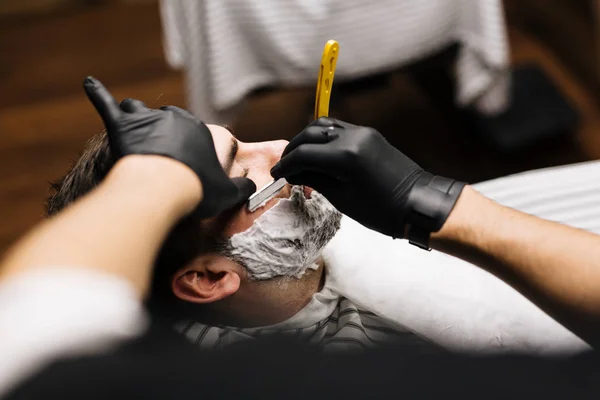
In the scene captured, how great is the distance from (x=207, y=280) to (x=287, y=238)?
16 cm

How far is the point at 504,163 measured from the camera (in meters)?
2.48

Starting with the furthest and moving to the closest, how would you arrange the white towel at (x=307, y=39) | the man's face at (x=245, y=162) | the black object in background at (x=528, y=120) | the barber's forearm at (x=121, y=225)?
the black object in background at (x=528, y=120)
the white towel at (x=307, y=39)
the man's face at (x=245, y=162)
the barber's forearm at (x=121, y=225)

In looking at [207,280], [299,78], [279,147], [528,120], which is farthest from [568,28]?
[207,280]

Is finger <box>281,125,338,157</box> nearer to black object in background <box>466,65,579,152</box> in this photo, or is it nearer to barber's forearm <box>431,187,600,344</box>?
barber's forearm <box>431,187,600,344</box>

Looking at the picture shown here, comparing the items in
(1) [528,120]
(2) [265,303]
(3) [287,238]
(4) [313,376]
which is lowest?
(1) [528,120]

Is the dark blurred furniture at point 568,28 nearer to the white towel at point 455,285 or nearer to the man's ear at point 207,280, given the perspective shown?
the white towel at point 455,285

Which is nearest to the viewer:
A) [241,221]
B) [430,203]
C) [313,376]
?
[313,376]

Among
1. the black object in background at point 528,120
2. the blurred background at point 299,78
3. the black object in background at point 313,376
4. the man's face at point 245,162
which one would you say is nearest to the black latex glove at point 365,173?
the man's face at point 245,162

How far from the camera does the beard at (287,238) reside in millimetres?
1170

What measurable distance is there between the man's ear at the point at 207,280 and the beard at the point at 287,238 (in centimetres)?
2

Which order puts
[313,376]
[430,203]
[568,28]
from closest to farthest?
[313,376], [430,203], [568,28]

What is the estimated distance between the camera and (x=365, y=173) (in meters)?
1.05

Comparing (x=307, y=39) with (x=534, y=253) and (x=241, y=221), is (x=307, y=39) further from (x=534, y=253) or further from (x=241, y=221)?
(x=534, y=253)

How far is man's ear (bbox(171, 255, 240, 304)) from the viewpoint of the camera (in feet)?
3.81
